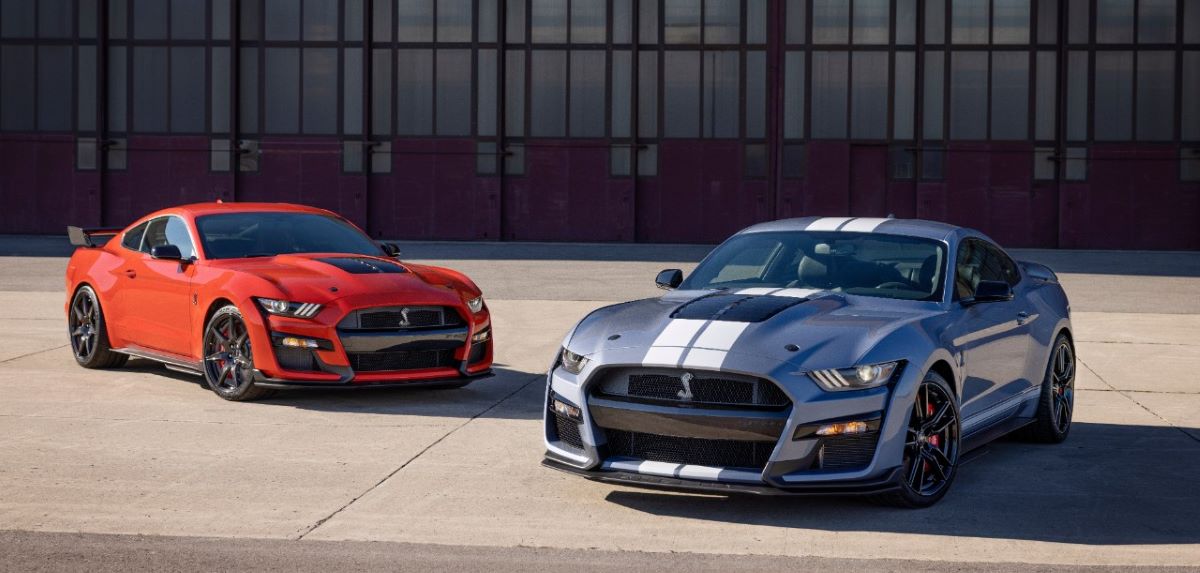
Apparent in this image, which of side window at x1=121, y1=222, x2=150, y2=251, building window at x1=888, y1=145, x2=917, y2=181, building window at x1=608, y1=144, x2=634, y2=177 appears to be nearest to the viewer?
side window at x1=121, y1=222, x2=150, y2=251

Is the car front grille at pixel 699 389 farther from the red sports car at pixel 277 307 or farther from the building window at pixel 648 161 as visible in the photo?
the building window at pixel 648 161

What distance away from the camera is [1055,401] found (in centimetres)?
955

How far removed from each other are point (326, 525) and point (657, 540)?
4.91 ft

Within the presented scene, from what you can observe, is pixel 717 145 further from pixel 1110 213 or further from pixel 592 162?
pixel 1110 213

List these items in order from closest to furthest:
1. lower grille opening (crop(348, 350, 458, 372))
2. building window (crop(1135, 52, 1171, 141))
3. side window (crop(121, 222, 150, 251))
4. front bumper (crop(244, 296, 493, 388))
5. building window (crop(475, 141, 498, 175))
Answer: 1. front bumper (crop(244, 296, 493, 388))
2. lower grille opening (crop(348, 350, 458, 372))
3. side window (crop(121, 222, 150, 251))
4. building window (crop(1135, 52, 1171, 141))
5. building window (crop(475, 141, 498, 175))

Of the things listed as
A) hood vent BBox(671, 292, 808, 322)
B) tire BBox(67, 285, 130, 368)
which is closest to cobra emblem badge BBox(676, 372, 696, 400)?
hood vent BBox(671, 292, 808, 322)

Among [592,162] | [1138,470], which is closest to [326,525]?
[1138,470]

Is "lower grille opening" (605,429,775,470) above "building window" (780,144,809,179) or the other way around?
the other way around

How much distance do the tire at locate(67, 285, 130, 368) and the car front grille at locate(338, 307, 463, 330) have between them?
9.47ft

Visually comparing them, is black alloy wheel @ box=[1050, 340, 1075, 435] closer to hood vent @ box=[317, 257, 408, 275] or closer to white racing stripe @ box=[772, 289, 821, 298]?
white racing stripe @ box=[772, 289, 821, 298]

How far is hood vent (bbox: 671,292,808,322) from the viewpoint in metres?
7.62

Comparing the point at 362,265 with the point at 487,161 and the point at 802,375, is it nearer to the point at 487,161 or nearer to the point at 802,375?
the point at 802,375

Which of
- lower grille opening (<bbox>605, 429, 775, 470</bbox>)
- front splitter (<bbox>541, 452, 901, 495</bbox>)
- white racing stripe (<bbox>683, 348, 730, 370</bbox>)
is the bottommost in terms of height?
front splitter (<bbox>541, 452, 901, 495</bbox>)

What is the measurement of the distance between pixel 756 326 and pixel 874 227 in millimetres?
1839
